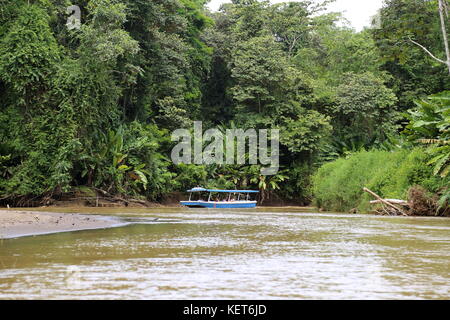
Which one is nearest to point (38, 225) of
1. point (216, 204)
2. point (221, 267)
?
point (221, 267)

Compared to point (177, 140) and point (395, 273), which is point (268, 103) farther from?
point (395, 273)

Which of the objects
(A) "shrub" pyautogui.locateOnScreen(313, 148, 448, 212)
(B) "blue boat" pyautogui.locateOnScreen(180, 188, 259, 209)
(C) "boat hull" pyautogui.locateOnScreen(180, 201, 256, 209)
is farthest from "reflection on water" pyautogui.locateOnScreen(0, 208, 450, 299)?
(B) "blue boat" pyautogui.locateOnScreen(180, 188, 259, 209)

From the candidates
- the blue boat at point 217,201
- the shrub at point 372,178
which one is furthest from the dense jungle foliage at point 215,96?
the blue boat at point 217,201

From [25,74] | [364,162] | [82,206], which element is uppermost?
[25,74]

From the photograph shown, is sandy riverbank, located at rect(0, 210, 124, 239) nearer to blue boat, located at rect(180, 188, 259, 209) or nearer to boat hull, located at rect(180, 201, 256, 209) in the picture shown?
boat hull, located at rect(180, 201, 256, 209)

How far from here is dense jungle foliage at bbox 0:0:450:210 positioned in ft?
79.2

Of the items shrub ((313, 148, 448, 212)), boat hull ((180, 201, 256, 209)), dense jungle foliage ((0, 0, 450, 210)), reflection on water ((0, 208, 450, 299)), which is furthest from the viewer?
boat hull ((180, 201, 256, 209))

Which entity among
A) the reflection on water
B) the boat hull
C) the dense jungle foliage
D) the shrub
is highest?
the dense jungle foliage

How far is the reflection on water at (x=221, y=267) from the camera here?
4.76m

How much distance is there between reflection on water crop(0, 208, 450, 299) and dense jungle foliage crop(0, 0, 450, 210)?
9868 mm

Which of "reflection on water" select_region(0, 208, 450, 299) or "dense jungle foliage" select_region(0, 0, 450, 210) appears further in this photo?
"dense jungle foliage" select_region(0, 0, 450, 210)
